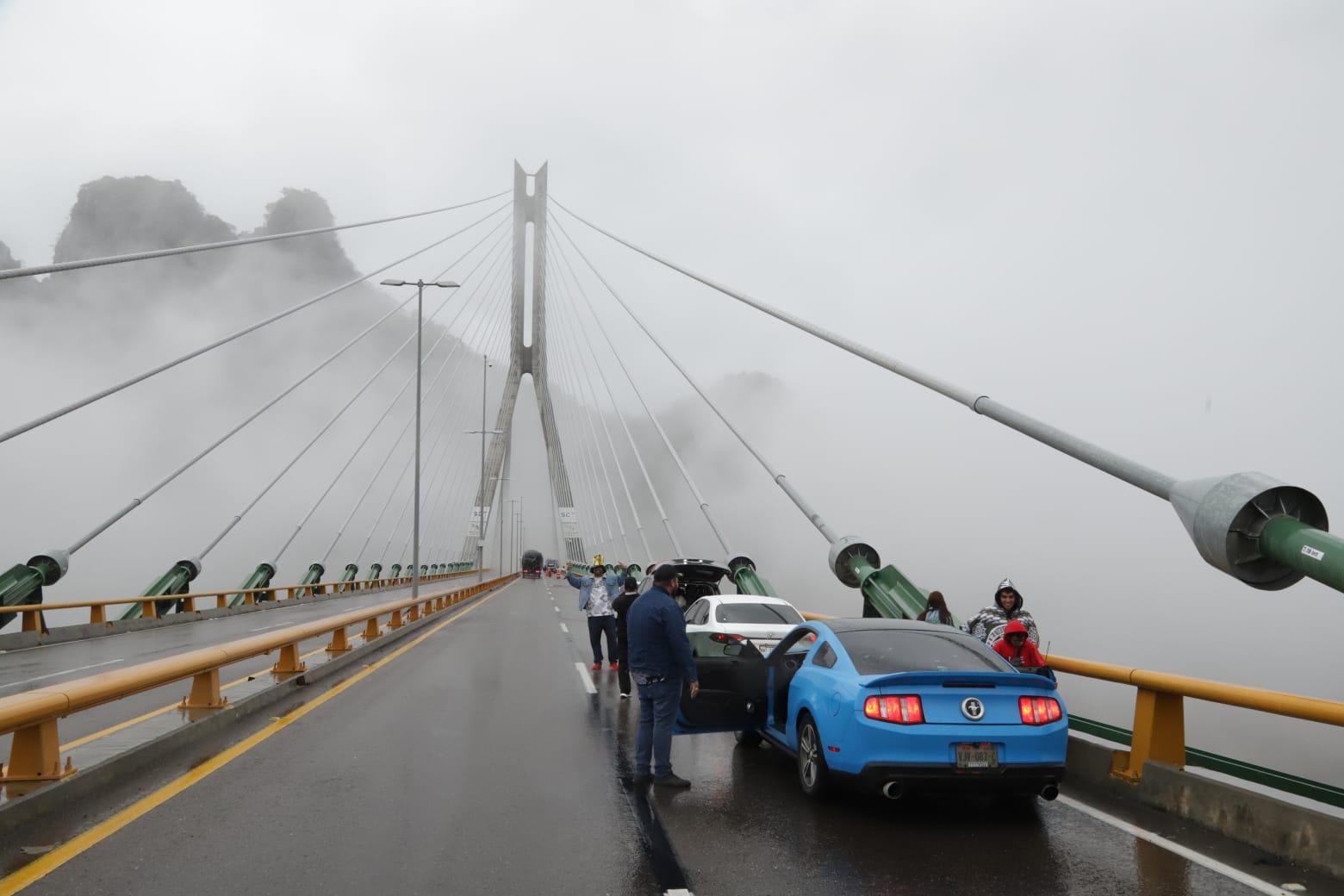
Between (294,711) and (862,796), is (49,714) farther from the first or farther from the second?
(862,796)

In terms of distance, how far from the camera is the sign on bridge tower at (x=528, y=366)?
54.4 metres

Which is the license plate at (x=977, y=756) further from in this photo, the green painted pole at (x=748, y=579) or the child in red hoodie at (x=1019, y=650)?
the green painted pole at (x=748, y=579)

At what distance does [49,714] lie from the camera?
6117mm

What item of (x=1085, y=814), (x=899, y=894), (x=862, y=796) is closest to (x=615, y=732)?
(x=862, y=796)

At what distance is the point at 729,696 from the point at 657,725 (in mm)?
1055

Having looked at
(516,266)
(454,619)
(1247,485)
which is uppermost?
(516,266)

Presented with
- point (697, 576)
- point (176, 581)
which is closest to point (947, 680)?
point (697, 576)

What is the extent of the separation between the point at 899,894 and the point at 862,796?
2389 millimetres

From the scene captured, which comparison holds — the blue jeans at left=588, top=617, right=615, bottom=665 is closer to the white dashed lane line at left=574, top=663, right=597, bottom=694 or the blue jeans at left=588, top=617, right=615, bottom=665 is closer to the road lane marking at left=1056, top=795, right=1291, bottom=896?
the white dashed lane line at left=574, top=663, right=597, bottom=694

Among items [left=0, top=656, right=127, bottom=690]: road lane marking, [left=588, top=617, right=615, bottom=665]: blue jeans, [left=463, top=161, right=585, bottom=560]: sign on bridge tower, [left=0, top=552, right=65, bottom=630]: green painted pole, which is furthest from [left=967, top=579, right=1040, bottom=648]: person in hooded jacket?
[left=463, top=161, right=585, bottom=560]: sign on bridge tower

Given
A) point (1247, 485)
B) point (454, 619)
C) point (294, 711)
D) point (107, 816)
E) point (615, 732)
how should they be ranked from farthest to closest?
point (454, 619) < point (294, 711) < point (615, 732) < point (1247, 485) < point (107, 816)

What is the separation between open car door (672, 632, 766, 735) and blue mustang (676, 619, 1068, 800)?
951 millimetres

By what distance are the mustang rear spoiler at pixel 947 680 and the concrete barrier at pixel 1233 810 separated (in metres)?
1.23

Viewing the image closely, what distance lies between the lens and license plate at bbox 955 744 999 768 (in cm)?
603
